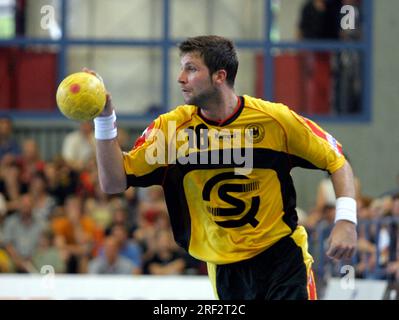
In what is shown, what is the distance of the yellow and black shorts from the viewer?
7551 mm

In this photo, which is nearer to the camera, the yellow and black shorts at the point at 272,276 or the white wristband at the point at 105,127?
the white wristband at the point at 105,127

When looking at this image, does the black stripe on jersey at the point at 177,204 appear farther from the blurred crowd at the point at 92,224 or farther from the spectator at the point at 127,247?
the spectator at the point at 127,247

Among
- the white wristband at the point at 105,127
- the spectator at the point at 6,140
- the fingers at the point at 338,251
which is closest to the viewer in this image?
the fingers at the point at 338,251

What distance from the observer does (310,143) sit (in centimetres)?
752

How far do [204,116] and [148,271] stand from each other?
24.9 feet

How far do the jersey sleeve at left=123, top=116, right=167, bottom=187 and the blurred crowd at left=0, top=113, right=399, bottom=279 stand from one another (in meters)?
6.61

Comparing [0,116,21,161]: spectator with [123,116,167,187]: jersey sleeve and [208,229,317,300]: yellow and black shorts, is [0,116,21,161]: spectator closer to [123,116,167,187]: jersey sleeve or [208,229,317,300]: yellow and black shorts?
[123,116,167,187]: jersey sleeve

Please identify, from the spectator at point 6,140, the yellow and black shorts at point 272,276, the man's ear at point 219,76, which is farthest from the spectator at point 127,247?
the man's ear at point 219,76

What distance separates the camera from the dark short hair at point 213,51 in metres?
7.49

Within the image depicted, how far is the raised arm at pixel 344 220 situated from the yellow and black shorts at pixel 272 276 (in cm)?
57

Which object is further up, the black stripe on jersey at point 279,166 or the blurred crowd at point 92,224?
the black stripe on jersey at point 279,166

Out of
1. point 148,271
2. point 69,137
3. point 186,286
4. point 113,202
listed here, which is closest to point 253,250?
point 186,286

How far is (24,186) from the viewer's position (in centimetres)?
1634

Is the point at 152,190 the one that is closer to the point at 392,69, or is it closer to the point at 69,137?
the point at 69,137
